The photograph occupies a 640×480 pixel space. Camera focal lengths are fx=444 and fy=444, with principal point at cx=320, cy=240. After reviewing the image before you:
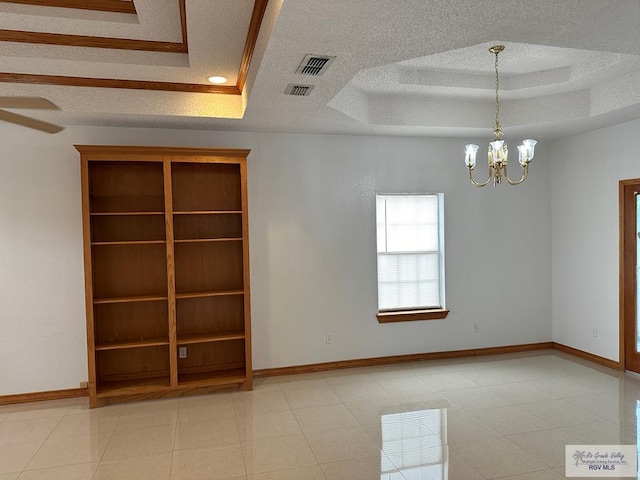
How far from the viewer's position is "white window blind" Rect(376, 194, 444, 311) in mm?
5227

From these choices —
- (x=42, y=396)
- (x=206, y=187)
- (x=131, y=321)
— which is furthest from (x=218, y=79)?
(x=42, y=396)

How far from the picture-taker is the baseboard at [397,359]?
487 centimetres

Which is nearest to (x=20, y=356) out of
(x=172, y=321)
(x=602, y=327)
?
(x=172, y=321)

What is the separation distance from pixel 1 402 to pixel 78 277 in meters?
1.34

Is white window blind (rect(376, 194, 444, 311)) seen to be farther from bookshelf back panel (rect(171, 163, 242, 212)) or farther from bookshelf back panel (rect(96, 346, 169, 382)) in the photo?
bookshelf back panel (rect(96, 346, 169, 382))

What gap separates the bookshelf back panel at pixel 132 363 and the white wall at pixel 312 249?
0.66 ft

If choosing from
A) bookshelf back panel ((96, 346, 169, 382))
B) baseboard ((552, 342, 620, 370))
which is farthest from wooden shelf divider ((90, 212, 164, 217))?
baseboard ((552, 342, 620, 370))

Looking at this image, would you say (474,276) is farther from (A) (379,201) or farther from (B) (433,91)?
(B) (433,91)

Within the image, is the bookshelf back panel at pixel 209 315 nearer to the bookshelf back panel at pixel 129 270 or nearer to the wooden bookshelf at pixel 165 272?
the wooden bookshelf at pixel 165 272

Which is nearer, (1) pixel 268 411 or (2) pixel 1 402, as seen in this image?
(1) pixel 268 411

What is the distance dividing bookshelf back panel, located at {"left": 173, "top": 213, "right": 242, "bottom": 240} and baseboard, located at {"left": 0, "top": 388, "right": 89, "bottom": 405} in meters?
1.77

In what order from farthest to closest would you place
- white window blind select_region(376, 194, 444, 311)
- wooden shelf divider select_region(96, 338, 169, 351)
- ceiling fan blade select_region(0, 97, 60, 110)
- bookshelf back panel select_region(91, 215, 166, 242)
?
white window blind select_region(376, 194, 444, 311), bookshelf back panel select_region(91, 215, 166, 242), wooden shelf divider select_region(96, 338, 169, 351), ceiling fan blade select_region(0, 97, 60, 110)

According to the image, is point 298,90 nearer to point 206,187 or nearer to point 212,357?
point 206,187

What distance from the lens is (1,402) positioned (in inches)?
165
